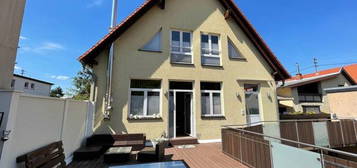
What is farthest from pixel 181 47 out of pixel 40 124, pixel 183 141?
pixel 40 124

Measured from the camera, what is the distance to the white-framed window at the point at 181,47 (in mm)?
8336

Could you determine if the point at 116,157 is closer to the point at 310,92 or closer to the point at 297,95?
the point at 297,95

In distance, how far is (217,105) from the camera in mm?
8508

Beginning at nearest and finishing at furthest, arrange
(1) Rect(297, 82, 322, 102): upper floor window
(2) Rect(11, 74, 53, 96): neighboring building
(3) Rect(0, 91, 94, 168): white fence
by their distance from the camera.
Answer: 1. (3) Rect(0, 91, 94, 168): white fence
2. (1) Rect(297, 82, 322, 102): upper floor window
3. (2) Rect(11, 74, 53, 96): neighboring building

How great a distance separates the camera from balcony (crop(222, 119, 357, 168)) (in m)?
2.96

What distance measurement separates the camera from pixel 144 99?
24.7ft

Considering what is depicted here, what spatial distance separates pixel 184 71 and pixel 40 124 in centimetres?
595

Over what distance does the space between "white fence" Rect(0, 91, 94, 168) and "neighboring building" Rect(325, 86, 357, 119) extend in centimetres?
1370

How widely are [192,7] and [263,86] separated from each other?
6124 mm

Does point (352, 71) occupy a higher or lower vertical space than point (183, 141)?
higher

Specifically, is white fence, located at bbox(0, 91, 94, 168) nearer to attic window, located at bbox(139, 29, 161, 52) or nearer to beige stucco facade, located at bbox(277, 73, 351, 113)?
attic window, located at bbox(139, 29, 161, 52)

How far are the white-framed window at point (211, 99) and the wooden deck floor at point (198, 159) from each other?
223cm

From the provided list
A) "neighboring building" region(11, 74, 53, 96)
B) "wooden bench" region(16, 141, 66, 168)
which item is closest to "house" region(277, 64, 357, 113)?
"wooden bench" region(16, 141, 66, 168)

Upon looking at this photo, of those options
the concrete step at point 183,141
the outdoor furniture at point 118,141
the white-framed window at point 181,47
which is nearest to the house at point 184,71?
the white-framed window at point 181,47
